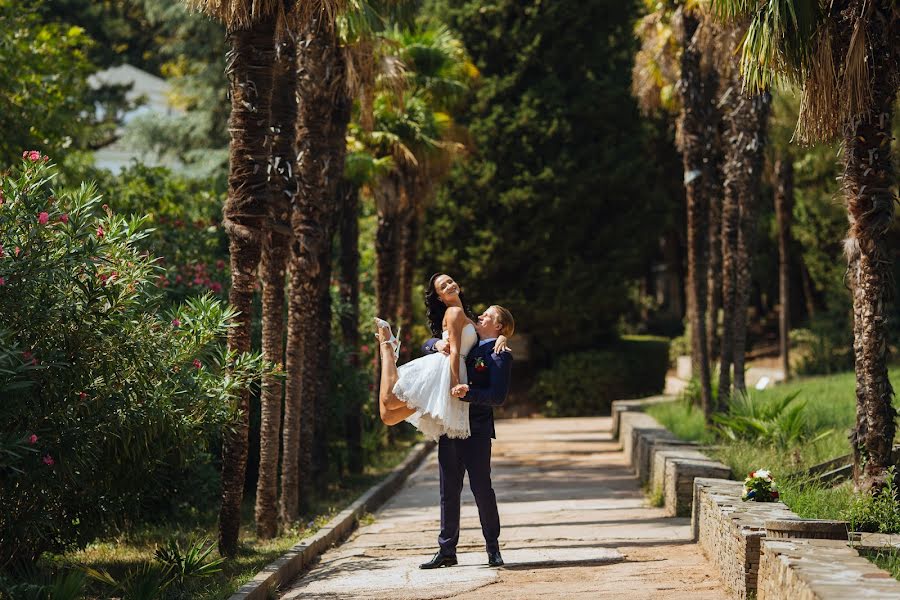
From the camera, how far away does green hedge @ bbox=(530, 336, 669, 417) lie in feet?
122

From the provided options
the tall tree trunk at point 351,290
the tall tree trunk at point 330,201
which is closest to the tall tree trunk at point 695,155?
the tall tree trunk at point 351,290

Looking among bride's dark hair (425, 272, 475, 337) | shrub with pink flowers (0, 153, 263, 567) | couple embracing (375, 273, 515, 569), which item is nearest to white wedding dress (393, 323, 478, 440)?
couple embracing (375, 273, 515, 569)

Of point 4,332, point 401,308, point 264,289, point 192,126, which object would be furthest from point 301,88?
point 192,126

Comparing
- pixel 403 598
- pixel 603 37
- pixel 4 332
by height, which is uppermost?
pixel 603 37

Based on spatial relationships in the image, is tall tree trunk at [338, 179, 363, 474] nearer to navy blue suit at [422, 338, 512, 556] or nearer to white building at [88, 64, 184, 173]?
navy blue suit at [422, 338, 512, 556]

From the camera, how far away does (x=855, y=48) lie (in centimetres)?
Answer: 1048

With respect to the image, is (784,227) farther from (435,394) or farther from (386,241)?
(435,394)

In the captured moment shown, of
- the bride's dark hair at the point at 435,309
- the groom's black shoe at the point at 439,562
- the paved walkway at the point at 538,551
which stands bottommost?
the paved walkway at the point at 538,551

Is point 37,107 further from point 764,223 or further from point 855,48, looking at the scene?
point 764,223

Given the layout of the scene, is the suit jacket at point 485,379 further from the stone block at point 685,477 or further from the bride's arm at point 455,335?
the stone block at point 685,477

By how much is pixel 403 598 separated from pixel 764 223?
132 feet

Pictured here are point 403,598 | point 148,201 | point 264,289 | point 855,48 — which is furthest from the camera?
point 148,201

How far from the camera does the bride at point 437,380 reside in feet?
32.0

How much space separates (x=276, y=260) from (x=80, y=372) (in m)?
4.05
